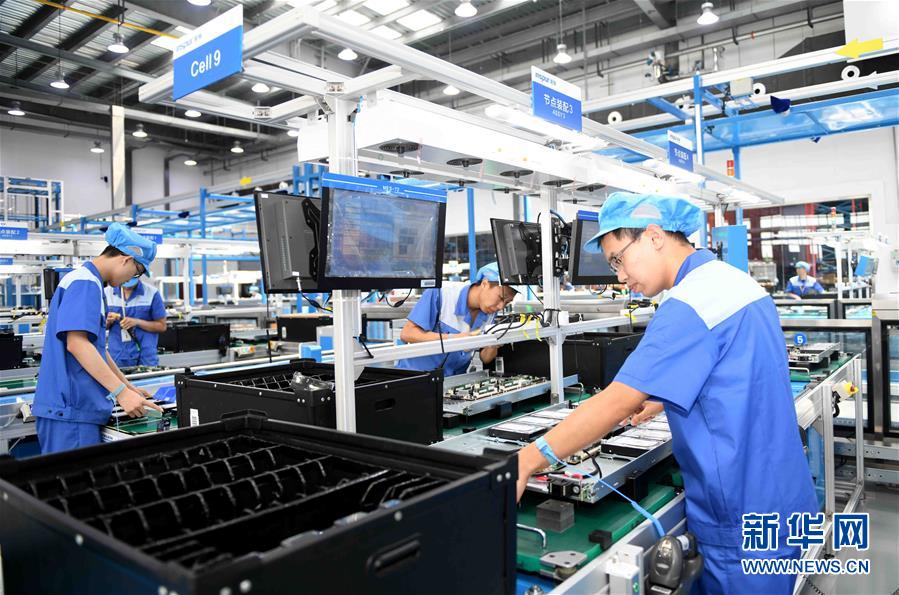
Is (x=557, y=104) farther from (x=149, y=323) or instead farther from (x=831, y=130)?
(x=831, y=130)

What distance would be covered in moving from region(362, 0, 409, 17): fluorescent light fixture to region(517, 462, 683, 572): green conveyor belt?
6.88m

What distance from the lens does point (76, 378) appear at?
97.7 inches

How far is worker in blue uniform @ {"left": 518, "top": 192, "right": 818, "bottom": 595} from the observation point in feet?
Answer: 4.62

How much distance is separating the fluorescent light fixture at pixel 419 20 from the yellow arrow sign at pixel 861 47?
587 centimetres

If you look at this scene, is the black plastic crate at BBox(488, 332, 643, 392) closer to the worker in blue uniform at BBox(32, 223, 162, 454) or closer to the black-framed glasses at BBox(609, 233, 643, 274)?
the black-framed glasses at BBox(609, 233, 643, 274)

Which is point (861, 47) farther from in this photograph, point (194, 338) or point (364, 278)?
point (194, 338)

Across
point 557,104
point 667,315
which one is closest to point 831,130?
point 557,104

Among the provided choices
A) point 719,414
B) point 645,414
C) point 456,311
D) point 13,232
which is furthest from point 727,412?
point 13,232

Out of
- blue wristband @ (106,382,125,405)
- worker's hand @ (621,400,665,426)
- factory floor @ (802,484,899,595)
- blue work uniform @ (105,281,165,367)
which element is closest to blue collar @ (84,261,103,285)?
blue wristband @ (106,382,125,405)

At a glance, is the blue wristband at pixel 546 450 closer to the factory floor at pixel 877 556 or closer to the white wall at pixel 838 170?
the factory floor at pixel 877 556

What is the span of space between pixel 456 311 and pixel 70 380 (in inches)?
75.7

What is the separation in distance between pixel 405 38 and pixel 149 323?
18.5ft

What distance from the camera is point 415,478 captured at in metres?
0.95

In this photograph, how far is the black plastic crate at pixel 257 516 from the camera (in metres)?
0.62
